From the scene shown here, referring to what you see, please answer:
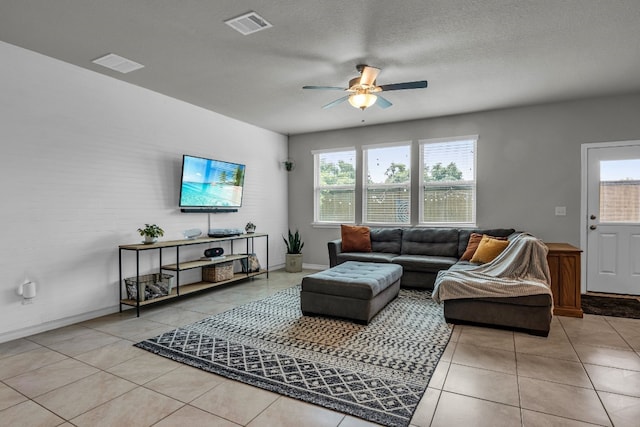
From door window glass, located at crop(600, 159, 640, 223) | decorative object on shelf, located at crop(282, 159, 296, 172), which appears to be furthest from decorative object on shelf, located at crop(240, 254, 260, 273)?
door window glass, located at crop(600, 159, 640, 223)

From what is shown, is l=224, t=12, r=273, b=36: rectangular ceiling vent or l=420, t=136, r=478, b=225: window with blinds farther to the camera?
l=420, t=136, r=478, b=225: window with blinds

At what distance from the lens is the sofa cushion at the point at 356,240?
564 centimetres

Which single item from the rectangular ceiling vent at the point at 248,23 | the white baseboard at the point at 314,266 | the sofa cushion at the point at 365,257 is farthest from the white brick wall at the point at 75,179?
the white baseboard at the point at 314,266

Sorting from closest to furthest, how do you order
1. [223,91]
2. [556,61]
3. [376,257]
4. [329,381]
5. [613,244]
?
1. [329,381]
2. [556,61]
3. [223,91]
4. [613,244]
5. [376,257]

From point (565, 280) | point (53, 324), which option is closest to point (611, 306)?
point (565, 280)

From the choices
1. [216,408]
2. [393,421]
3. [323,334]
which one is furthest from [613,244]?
[216,408]

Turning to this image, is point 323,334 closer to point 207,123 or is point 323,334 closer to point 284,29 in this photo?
point 284,29

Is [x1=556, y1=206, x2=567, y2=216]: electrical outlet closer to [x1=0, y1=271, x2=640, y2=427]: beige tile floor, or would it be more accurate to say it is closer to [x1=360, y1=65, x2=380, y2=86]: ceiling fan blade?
[x1=0, y1=271, x2=640, y2=427]: beige tile floor

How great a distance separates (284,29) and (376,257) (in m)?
3.37

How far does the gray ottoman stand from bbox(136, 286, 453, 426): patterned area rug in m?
0.11

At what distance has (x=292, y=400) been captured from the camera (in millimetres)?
2090

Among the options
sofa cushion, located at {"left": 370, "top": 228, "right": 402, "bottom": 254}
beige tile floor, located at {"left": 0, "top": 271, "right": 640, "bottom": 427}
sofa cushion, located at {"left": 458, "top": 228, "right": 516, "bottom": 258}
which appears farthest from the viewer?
sofa cushion, located at {"left": 370, "top": 228, "right": 402, "bottom": 254}

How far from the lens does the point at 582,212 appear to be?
189 inches

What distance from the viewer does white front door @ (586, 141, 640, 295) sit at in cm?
457
